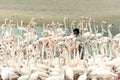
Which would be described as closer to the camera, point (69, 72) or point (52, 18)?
point (69, 72)

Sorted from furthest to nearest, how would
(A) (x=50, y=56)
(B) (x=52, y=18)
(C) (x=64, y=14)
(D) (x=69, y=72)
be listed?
(C) (x=64, y=14) → (B) (x=52, y=18) → (A) (x=50, y=56) → (D) (x=69, y=72)

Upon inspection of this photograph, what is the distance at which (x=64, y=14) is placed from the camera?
30.9 metres

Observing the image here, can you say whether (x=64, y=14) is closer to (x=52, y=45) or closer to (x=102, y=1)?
(x=102, y=1)

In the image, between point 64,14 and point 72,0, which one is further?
point 72,0

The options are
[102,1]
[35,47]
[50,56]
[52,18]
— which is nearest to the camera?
[50,56]

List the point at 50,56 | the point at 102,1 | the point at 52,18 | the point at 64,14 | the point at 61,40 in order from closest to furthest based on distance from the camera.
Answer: the point at 50,56, the point at 61,40, the point at 52,18, the point at 64,14, the point at 102,1

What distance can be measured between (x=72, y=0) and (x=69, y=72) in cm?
3498

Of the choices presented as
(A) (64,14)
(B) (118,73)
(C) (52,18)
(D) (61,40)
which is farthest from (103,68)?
(A) (64,14)

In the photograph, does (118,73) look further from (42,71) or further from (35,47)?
(35,47)

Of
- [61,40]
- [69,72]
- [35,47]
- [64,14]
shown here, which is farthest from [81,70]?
[64,14]

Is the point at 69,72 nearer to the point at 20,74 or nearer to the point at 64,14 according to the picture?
the point at 20,74

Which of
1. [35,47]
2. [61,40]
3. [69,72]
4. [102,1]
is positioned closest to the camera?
[69,72]

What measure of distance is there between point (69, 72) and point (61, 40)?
15.4 ft

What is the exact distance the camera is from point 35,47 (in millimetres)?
12945
